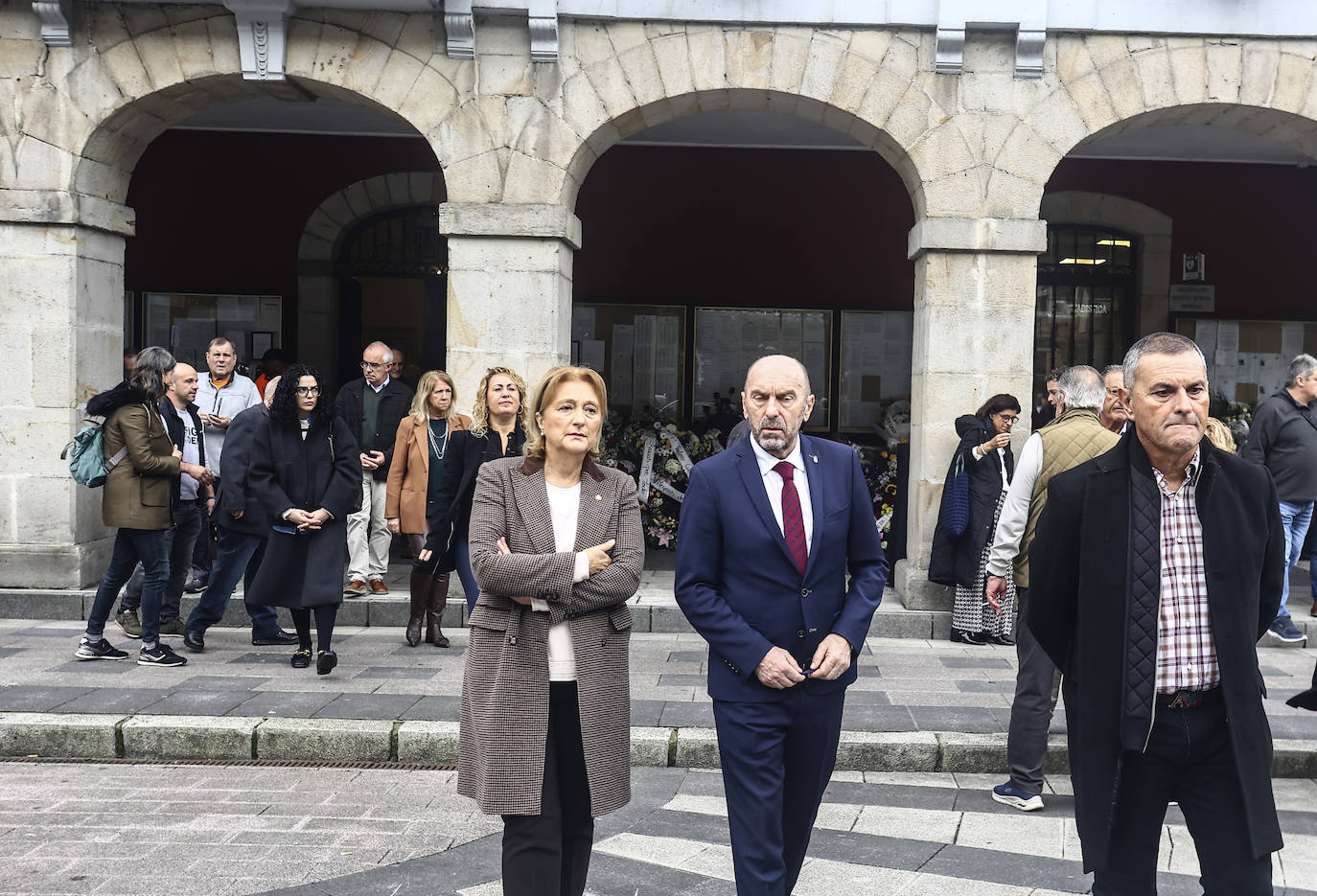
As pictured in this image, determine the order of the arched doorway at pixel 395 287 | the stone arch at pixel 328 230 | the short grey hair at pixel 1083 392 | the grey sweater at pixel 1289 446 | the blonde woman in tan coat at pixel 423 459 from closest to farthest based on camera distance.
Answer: the short grey hair at pixel 1083 392 < the blonde woman in tan coat at pixel 423 459 < the grey sweater at pixel 1289 446 < the stone arch at pixel 328 230 < the arched doorway at pixel 395 287

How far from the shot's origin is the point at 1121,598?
3.27 meters

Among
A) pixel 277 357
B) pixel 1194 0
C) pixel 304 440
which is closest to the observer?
pixel 304 440

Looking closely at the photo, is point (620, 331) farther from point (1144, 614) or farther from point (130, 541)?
point (1144, 614)

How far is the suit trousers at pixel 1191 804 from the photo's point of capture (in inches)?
127

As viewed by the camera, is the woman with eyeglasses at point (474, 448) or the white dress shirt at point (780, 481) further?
the woman with eyeglasses at point (474, 448)

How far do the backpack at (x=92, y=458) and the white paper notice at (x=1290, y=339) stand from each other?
11089 millimetres

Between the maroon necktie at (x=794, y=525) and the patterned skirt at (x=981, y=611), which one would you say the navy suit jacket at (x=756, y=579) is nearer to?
the maroon necktie at (x=794, y=525)

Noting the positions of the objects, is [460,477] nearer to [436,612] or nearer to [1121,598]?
[436,612]

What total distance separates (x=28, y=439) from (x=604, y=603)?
23.3ft

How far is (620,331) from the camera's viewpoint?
13.5 metres

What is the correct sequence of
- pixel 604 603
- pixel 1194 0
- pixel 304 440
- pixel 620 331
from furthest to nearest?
pixel 620 331, pixel 1194 0, pixel 304 440, pixel 604 603

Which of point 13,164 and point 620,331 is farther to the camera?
point 620,331

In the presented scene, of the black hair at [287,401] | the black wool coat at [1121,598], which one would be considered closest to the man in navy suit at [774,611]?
the black wool coat at [1121,598]

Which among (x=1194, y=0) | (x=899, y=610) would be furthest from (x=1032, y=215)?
(x=899, y=610)
